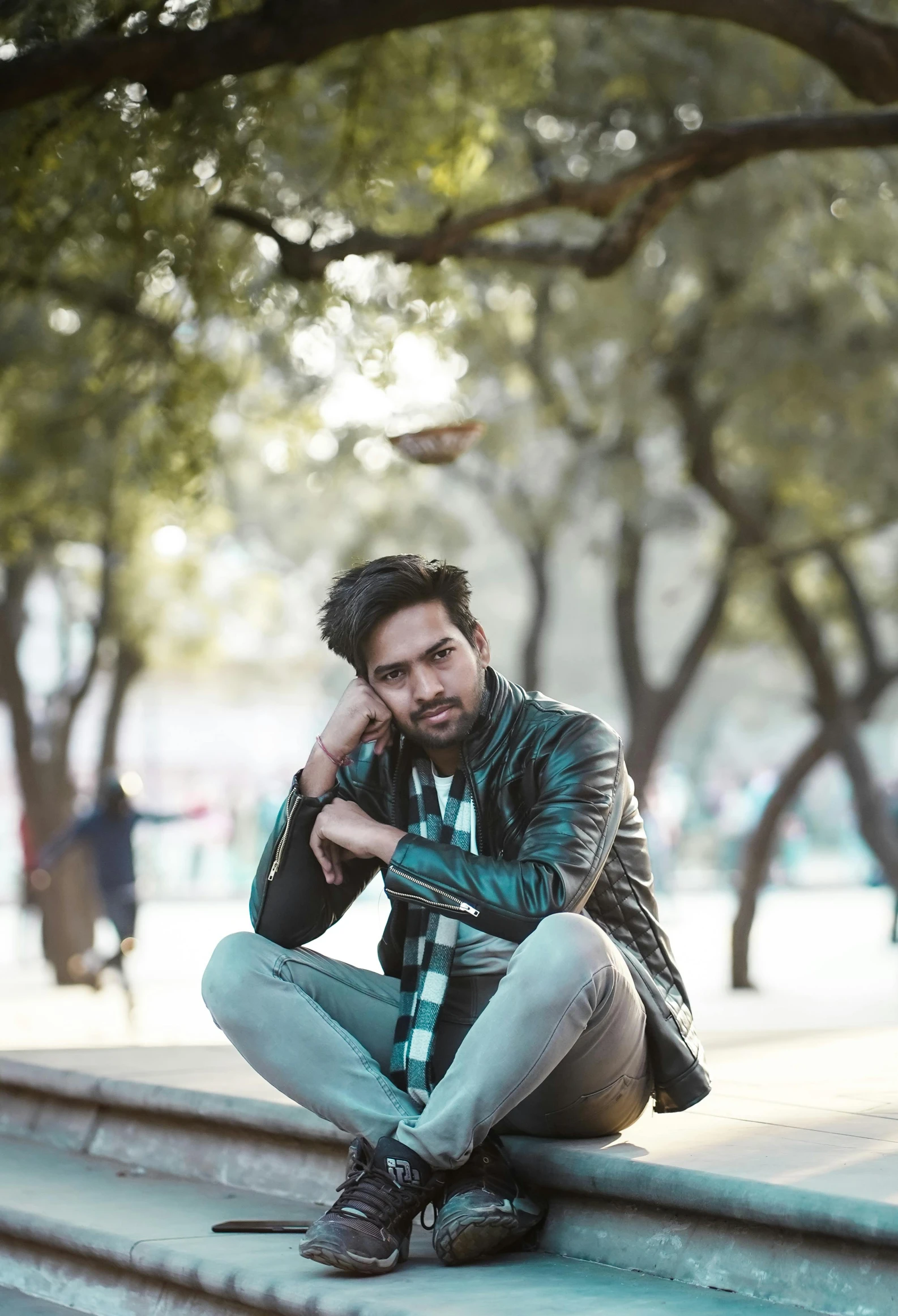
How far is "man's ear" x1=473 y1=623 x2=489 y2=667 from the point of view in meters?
3.92

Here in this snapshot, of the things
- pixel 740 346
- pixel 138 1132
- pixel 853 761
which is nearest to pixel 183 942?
pixel 853 761

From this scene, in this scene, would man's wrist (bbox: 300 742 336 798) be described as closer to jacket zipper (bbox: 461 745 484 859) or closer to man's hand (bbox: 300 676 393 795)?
man's hand (bbox: 300 676 393 795)

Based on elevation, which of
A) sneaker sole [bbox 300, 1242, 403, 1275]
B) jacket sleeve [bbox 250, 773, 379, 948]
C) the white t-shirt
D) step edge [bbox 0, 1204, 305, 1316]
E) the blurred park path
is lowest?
the blurred park path

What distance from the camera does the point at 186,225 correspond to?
299 inches

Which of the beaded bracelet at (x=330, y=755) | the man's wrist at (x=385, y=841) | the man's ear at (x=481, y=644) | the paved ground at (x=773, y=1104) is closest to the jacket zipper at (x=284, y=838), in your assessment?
the beaded bracelet at (x=330, y=755)

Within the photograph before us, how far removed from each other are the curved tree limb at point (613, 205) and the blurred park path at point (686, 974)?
330 centimetres

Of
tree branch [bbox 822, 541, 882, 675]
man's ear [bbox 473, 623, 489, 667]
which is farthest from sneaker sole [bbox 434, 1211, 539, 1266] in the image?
tree branch [bbox 822, 541, 882, 675]

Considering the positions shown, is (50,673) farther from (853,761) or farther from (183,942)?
(853,761)

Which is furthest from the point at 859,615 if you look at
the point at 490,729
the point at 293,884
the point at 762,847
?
the point at 293,884

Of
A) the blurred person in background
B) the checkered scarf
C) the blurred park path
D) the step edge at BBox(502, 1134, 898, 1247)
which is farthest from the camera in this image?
the blurred person in background

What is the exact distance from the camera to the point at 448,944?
366 cm

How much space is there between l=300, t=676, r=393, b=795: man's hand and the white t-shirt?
0.78 feet

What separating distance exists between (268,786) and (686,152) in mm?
32935

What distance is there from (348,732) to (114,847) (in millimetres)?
8249
